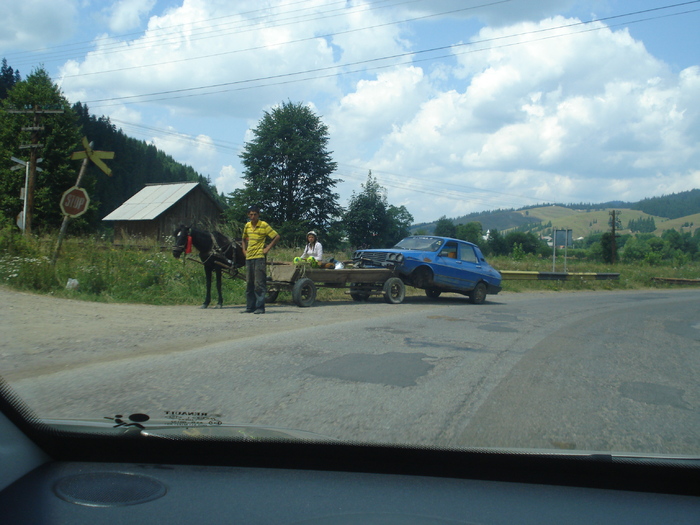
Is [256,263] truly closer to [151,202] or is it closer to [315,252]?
[315,252]

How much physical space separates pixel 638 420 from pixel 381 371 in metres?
2.58

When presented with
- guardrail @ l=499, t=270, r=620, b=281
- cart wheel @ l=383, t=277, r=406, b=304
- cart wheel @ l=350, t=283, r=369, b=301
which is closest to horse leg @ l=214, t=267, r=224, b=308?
cart wheel @ l=350, t=283, r=369, b=301

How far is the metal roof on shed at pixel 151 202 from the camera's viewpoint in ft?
171

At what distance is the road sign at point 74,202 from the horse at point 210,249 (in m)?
4.14

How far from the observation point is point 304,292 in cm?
1317

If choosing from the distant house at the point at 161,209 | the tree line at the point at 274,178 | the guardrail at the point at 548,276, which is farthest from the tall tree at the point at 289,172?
the guardrail at the point at 548,276

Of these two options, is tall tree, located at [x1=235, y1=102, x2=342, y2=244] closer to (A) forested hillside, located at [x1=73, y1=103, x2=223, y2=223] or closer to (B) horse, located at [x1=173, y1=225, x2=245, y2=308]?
(A) forested hillside, located at [x1=73, y1=103, x2=223, y2=223]

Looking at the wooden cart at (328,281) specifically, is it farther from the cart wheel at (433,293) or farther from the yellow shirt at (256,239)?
the cart wheel at (433,293)

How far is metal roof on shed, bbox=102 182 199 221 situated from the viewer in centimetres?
5219

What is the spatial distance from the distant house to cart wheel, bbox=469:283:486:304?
123ft

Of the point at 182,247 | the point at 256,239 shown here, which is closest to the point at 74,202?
the point at 182,247

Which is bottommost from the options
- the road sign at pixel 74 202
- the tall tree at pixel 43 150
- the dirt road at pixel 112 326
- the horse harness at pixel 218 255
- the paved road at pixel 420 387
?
the paved road at pixel 420 387

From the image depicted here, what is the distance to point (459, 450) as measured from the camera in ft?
9.12

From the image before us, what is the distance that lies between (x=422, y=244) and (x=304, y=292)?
14.2ft
